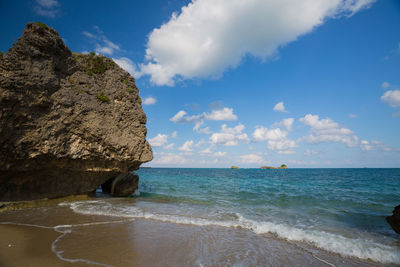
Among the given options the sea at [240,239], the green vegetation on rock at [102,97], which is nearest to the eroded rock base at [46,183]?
the sea at [240,239]

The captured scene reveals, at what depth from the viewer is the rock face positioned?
8.45 m

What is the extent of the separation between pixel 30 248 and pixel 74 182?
7.70 meters

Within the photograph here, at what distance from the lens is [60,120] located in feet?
31.8

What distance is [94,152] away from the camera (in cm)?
1055

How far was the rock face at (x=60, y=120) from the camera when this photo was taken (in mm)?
8453

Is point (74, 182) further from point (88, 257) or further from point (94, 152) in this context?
point (88, 257)

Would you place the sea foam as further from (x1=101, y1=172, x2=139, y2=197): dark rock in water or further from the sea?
(x1=101, y1=172, x2=139, y2=197): dark rock in water

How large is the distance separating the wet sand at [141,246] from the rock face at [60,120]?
291cm

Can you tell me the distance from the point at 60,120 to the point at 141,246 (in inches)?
327

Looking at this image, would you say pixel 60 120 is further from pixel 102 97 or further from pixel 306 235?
pixel 306 235

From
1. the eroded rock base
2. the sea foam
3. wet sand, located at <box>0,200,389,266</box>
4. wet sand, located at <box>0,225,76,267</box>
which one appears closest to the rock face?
the eroded rock base

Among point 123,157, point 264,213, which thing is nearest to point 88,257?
point 123,157

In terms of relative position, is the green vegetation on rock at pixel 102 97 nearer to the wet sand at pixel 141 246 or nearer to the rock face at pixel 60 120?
the rock face at pixel 60 120

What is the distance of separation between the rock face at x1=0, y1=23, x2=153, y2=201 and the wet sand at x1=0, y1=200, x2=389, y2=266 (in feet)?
9.53
